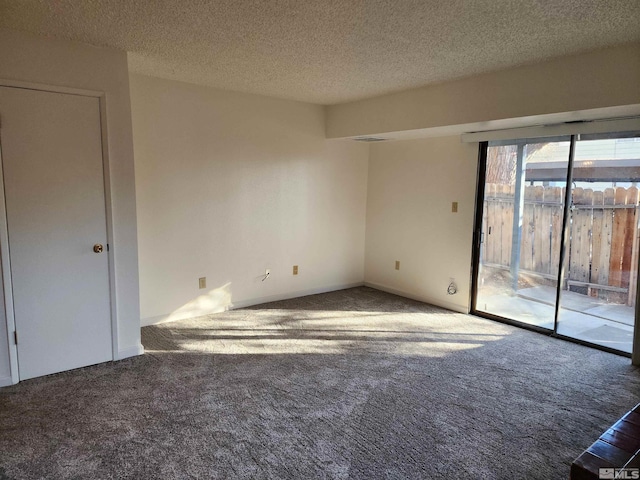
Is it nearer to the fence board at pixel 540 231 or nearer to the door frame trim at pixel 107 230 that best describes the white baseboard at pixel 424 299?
the fence board at pixel 540 231

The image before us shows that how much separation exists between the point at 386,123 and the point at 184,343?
2939mm

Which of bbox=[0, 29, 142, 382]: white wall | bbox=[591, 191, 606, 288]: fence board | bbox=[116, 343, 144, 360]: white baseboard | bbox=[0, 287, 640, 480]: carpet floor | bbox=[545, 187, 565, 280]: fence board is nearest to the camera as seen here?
bbox=[0, 287, 640, 480]: carpet floor

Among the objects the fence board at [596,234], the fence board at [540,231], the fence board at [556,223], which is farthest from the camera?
the fence board at [540,231]

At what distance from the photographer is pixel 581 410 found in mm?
2771

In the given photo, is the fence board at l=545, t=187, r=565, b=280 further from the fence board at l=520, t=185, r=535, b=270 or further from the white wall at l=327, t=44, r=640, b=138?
the white wall at l=327, t=44, r=640, b=138

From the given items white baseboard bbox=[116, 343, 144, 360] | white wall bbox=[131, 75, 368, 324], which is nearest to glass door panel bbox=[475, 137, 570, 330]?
white wall bbox=[131, 75, 368, 324]

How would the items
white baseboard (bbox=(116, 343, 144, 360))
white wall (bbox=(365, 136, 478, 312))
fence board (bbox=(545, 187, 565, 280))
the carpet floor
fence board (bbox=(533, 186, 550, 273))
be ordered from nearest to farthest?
the carpet floor
white baseboard (bbox=(116, 343, 144, 360))
fence board (bbox=(545, 187, 565, 280))
fence board (bbox=(533, 186, 550, 273))
white wall (bbox=(365, 136, 478, 312))

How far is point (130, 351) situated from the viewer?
3.47 m

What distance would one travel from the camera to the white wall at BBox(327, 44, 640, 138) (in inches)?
115

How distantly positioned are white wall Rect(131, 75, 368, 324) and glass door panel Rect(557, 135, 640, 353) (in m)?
2.66

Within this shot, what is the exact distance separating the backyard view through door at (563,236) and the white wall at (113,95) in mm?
3488

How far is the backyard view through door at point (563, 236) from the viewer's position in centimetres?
371

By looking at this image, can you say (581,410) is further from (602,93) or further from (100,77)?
(100,77)

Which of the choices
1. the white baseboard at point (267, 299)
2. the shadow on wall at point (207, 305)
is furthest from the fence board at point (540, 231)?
the shadow on wall at point (207, 305)
